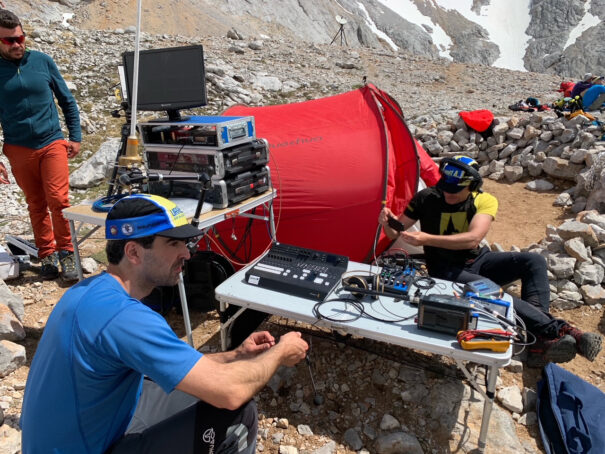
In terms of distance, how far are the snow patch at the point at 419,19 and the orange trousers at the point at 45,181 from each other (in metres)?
61.0

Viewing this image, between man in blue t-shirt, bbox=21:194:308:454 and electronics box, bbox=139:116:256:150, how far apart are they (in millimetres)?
1453

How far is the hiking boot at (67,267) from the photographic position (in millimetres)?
4105

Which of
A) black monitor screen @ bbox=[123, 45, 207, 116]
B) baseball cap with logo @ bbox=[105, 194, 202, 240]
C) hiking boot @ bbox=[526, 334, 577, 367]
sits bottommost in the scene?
hiking boot @ bbox=[526, 334, 577, 367]

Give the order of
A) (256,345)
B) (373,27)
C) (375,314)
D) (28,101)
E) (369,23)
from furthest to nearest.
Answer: (373,27) < (369,23) < (28,101) < (375,314) < (256,345)

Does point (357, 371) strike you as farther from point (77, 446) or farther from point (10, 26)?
point (10, 26)

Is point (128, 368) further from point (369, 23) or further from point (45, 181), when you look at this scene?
point (369, 23)

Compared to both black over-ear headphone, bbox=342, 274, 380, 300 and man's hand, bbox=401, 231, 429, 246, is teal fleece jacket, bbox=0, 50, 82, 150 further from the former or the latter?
man's hand, bbox=401, 231, 429, 246

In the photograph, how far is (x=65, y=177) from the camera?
4.04 m

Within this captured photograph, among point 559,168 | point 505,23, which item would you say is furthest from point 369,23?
point 559,168

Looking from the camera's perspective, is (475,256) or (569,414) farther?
(475,256)

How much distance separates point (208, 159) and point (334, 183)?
131cm

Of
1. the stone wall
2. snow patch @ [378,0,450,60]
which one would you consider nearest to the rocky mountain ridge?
snow patch @ [378,0,450,60]

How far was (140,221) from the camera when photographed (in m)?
1.62

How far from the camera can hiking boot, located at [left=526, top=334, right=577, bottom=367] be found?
2953 millimetres
